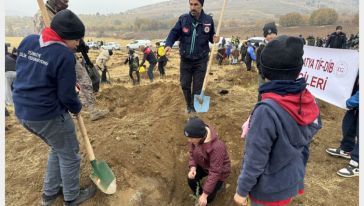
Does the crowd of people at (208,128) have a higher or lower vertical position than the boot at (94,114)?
higher

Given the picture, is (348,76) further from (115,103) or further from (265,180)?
(115,103)

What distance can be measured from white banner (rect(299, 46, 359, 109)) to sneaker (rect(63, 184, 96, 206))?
3276mm

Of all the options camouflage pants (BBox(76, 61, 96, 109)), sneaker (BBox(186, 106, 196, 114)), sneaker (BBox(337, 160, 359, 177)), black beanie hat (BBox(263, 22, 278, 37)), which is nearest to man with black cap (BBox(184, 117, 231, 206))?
sneaker (BBox(337, 160, 359, 177))

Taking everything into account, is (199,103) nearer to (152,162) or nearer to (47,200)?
(152,162)

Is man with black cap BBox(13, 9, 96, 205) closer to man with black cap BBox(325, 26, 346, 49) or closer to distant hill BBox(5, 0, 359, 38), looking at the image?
man with black cap BBox(325, 26, 346, 49)

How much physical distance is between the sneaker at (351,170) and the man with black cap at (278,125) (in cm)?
231

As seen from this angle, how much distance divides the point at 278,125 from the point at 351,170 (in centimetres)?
277

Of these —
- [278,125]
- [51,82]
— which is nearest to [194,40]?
[51,82]

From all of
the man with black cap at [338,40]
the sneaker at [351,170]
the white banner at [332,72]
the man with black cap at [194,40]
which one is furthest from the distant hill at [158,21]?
the sneaker at [351,170]

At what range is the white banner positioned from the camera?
4836 millimetres

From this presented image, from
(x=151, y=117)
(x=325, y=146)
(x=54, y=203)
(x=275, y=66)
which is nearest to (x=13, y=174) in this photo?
(x=54, y=203)

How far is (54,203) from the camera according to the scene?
3.34 m

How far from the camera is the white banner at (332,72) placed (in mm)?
4836

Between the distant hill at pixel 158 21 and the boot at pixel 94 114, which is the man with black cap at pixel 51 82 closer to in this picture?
the boot at pixel 94 114
